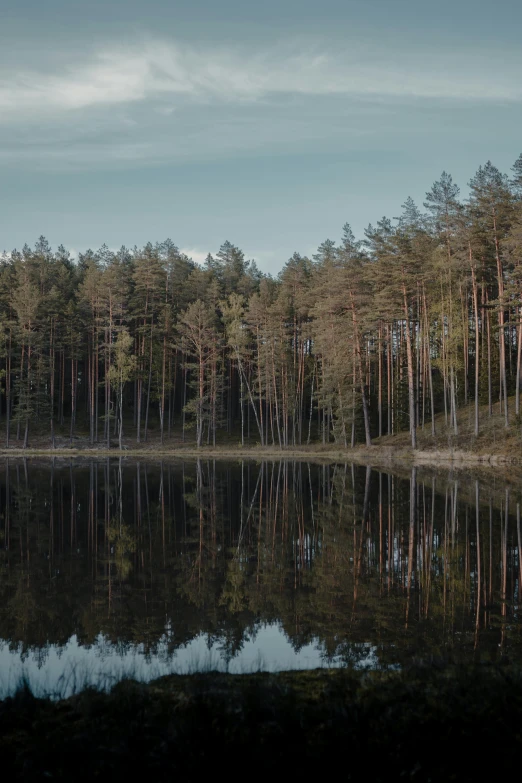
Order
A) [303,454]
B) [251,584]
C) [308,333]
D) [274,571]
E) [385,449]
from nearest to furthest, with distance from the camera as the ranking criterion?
[251,584] < [274,571] < [385,449] < [303,454] < [308,333]

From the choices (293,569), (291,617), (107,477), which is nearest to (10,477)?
(107,477)

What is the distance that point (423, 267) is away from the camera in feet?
161

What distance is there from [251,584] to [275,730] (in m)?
7.07

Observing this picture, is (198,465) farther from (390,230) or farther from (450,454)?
(390,230)

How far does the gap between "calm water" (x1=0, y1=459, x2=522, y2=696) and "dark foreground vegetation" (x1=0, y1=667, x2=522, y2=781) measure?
1.18m

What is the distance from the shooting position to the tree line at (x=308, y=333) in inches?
1827

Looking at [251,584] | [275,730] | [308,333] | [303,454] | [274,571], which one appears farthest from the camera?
[308,333]

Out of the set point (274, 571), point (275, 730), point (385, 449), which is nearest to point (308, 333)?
point (385, 449)

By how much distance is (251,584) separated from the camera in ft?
37.7

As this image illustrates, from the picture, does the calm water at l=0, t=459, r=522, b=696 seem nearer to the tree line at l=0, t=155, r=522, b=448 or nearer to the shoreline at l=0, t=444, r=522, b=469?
the shoreline at l=0, t=444, r=522, b=469

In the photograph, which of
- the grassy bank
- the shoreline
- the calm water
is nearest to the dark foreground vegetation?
the calm water

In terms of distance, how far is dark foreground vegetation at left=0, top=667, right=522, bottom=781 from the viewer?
4.05 meters

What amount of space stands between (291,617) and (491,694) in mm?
4812

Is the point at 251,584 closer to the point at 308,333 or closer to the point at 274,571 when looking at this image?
the point at 274,571
